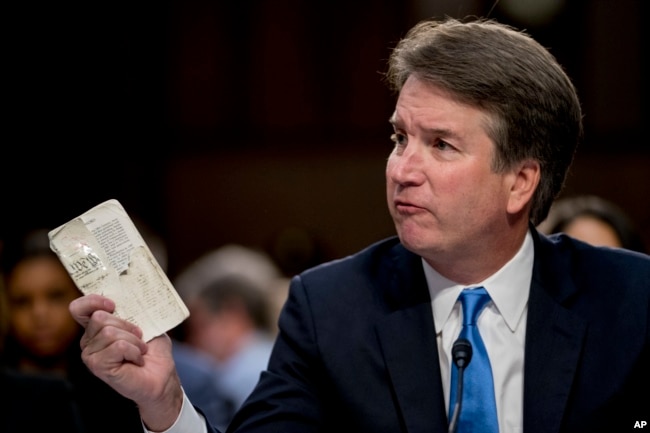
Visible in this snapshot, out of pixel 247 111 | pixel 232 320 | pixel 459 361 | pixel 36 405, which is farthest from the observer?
Result: pixel 247 111

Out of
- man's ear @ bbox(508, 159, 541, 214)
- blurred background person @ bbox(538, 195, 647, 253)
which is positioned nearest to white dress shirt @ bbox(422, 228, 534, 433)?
man's ear @ bbox(508, 159, 541, 214)

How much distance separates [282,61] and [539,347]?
606 centimetres

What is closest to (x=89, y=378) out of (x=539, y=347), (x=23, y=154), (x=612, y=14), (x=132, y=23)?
(x=539, y=347)

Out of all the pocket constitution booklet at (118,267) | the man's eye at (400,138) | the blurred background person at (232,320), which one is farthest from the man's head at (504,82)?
the blurred background person at (232,320)

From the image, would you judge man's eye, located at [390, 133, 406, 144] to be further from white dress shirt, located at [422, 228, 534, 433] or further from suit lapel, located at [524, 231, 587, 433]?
suit lapel, located at [524, 231, 587, 433]

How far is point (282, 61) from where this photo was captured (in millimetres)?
8305

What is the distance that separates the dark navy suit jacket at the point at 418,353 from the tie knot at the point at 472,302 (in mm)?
84

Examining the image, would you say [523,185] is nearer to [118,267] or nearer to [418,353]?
[418,353]

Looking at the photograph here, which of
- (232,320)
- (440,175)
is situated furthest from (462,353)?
(232,320)

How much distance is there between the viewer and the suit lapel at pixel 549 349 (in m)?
2.40

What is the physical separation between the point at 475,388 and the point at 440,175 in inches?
18.2

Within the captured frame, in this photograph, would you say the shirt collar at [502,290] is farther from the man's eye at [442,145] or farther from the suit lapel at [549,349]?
the man's eye at [442,145]

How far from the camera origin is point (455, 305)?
2.55 meters

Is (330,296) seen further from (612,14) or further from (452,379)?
(612,14)
